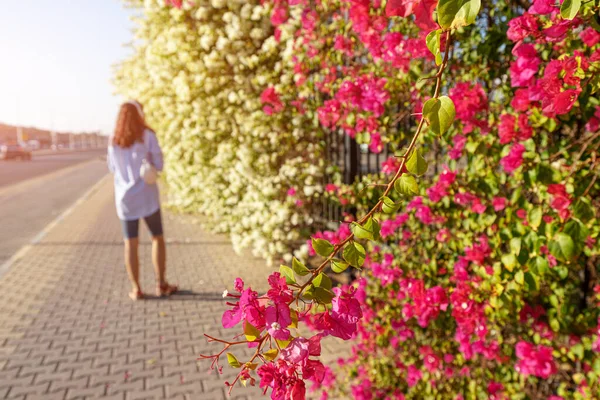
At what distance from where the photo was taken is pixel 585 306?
2607 millimetres

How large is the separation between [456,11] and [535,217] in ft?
5.13

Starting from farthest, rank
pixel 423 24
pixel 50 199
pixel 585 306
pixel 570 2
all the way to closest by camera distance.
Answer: pixel 50 199, pixel 585 306, pixel 423 24, pixel 570 2

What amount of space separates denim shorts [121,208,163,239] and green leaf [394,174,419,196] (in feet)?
14.7

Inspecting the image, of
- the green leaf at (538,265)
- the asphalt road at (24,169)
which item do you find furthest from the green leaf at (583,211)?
the asphalt road at (24,169)

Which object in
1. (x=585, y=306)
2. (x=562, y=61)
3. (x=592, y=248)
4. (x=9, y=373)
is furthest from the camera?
(x=9, y=373)

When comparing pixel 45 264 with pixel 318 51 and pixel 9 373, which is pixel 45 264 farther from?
pixel 318 51

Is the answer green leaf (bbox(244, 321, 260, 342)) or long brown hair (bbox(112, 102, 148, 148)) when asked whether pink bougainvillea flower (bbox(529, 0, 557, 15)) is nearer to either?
green leaf (bbox(244, 321, 260, 342))

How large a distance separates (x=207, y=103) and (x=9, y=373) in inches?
178

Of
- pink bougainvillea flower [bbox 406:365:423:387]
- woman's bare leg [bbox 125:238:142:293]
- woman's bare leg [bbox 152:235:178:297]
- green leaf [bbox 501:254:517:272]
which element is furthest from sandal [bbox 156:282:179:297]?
green leaf [bbox 501:254:517:272]

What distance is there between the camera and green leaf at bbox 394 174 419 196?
3.26 ft

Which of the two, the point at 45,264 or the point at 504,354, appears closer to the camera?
the point at 504,354

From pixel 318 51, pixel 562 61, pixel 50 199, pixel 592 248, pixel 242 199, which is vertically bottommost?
pixel 50 199

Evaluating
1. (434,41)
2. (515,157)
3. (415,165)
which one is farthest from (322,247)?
(515,157)

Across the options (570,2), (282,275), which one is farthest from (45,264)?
(570,2)
